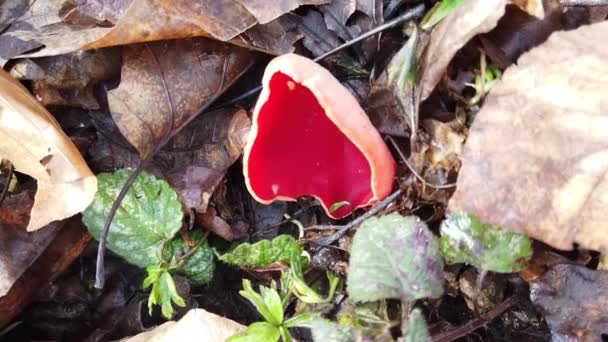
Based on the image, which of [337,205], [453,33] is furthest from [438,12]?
[337,205]

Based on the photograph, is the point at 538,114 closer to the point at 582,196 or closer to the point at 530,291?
the point at 582,196

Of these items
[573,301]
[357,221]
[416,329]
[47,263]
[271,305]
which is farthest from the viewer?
[47,263]

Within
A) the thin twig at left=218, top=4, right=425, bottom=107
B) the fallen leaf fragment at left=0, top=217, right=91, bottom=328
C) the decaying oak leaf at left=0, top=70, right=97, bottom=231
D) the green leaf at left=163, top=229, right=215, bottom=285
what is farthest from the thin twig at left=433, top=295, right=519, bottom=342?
the fallen leaf fragment at left=0, top=217, right=91, bottom=328

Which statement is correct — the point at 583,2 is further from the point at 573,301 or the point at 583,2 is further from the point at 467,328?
the point at 467,328

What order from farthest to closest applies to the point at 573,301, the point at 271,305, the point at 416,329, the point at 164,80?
the point at 164,80
the point at 271,305
the point at 573,301
the point at 416,329

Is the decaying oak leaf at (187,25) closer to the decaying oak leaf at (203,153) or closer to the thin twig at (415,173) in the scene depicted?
the decaying oak leaf at (203,153)

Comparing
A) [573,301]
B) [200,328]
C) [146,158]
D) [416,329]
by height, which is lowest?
[200,328]

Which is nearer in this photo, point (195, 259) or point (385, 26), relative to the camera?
point (385, 26)
